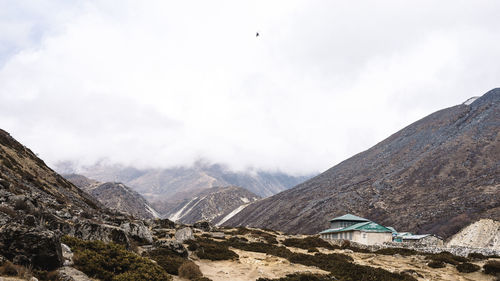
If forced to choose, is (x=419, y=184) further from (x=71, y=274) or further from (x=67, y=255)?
(x=71, y=274)

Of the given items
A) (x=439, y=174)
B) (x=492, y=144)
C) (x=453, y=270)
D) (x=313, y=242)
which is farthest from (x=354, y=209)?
(x=453, y=270)

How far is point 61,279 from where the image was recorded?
9953 mm

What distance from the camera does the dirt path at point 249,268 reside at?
753 inches

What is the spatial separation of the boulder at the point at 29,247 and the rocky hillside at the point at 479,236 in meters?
58.0

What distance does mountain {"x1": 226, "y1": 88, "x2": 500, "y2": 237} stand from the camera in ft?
233

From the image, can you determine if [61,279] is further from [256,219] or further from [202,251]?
[256,219]

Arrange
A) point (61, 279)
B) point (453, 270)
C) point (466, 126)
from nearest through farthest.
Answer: point (61, 279)
point (453, 270)
point (466, 126)

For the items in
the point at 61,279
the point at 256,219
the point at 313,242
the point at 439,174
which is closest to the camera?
the point at 61,279

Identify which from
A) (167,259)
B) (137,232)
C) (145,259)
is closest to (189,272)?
(167,259)

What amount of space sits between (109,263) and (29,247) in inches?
145

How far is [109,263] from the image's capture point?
13016 mm

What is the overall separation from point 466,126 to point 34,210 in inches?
5412

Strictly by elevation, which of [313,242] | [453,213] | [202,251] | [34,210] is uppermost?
[34,210]

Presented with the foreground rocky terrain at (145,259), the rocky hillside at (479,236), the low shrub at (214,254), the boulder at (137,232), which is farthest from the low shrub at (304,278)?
the rocky hillside at (479,236)
